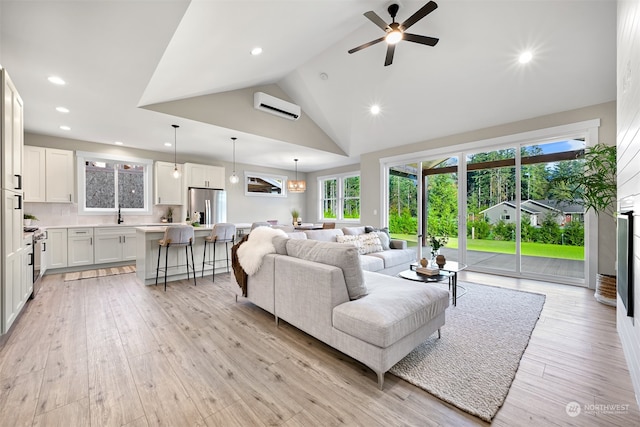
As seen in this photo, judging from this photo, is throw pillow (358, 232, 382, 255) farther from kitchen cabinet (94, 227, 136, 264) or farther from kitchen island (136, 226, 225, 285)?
kitchen cabinet (94, 227, 136, 264)

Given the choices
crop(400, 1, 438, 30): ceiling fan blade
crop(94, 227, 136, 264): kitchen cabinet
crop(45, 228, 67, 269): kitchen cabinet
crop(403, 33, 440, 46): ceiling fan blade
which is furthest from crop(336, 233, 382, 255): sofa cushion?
crop(45, 228, 67, 269): kitchen cabinet

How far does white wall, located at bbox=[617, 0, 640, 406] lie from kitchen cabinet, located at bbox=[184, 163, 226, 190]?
22.6ft

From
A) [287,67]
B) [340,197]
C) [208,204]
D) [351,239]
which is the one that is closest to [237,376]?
[351,239]

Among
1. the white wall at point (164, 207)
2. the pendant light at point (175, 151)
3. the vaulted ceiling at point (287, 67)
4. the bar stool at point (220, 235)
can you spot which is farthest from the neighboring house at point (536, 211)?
the white wall at point (164, 207)

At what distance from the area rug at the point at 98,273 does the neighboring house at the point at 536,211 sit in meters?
6.80

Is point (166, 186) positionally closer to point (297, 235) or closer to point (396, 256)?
point (297, 235)

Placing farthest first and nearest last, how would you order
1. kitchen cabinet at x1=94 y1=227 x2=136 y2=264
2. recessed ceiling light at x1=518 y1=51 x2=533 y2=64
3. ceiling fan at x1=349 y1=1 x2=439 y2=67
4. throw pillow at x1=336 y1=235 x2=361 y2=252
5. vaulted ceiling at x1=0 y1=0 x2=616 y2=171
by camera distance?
1. kitchen cabinet at x1=94 y1=227 x2=136 y2=264
2. throw pillow at x1=336 y1=235 x2=361 y2=252
3. recessed ceiling light at x1=518 y1=51 x2=533 y2=64
4. ceiling fan at x1=349 y1=1 x2=439 y2=67
5. vaulted ceiling at x1=0 y1=0 x2=616 y2=171

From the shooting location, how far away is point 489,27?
3365 millimetres

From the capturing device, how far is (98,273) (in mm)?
4852

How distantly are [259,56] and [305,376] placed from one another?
391cm

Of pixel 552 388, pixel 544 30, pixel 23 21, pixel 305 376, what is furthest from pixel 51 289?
pixel 544 30

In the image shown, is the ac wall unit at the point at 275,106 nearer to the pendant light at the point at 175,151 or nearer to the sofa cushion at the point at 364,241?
the pendant light at the point at 175,151

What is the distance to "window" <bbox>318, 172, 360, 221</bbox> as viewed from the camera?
8.24 m

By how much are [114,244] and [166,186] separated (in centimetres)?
159
